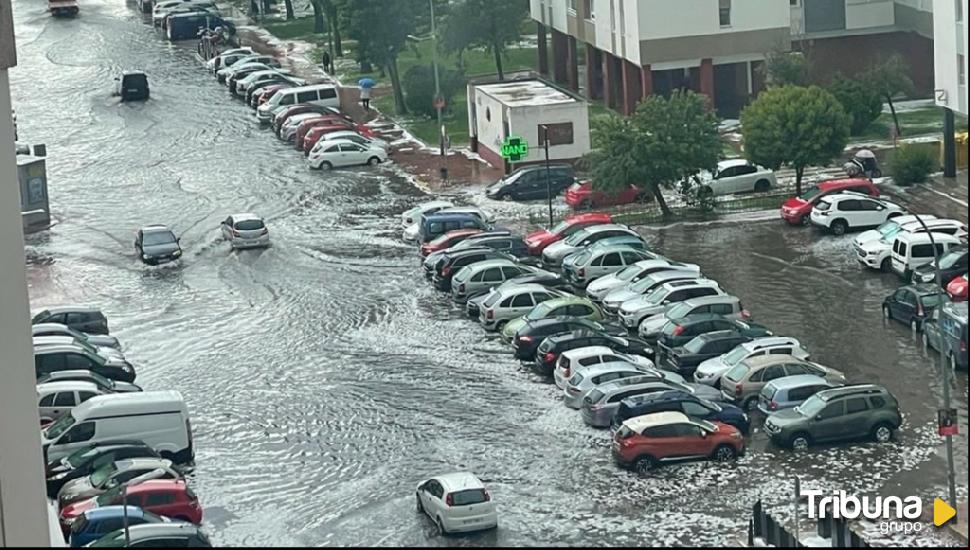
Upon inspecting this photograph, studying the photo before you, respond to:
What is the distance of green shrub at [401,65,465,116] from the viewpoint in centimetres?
6656

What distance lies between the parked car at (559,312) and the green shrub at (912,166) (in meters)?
14.8

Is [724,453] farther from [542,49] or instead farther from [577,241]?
[542,49]

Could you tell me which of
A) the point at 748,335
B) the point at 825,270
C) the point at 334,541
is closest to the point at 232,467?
the point at 334,541

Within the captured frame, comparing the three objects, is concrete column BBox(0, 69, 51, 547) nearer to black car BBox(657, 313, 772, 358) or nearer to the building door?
black car BBox(657, 313, 772, 358)

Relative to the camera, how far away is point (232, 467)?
32.3 meters

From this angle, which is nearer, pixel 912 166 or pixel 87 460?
pixel 87 460

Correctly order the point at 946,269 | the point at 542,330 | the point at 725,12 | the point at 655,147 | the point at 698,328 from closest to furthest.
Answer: the point at 698,328
the point at 542,330
the point at 946,269
the point at 655,147
the point at 725,12

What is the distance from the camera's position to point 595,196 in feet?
168

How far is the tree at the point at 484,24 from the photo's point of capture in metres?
71.6

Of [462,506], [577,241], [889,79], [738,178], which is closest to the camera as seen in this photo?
[462,506]

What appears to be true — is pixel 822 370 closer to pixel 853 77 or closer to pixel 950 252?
pixel 950 252

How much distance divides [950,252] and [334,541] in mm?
19085

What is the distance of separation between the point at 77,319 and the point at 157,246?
7.08m

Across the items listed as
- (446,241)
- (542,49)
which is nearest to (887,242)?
(446,241)
